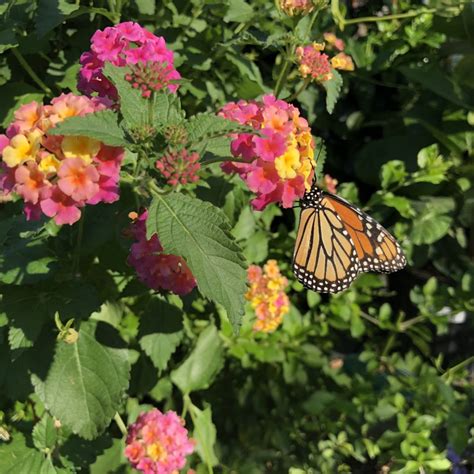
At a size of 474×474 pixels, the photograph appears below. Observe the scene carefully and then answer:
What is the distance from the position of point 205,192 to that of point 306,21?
507 mm

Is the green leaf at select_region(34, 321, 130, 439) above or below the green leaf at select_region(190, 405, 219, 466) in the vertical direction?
above

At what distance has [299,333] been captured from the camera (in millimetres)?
2029

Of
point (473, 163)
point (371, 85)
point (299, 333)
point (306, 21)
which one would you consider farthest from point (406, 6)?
point (299, 333)

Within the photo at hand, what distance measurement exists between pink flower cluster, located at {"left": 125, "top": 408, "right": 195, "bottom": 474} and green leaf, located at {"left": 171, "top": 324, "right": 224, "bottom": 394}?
0.77 ft

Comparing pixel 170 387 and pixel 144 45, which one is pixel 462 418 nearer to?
pixel 170 387

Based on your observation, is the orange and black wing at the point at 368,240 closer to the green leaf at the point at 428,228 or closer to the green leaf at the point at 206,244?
the green leaf at the point at 428,228

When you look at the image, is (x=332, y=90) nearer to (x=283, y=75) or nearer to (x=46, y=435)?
(x=283, y=75)

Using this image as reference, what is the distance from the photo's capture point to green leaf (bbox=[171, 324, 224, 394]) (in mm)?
1695

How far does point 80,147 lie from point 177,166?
14 centimetres

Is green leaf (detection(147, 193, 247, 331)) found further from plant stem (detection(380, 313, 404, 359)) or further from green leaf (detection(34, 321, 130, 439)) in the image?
plant stem (detection(380, 313, 404, 359))

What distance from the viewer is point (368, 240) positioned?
174 centimetres

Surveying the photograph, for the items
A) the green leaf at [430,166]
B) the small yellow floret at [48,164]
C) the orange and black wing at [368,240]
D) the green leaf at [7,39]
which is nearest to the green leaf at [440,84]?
the green leaf at [430,166]

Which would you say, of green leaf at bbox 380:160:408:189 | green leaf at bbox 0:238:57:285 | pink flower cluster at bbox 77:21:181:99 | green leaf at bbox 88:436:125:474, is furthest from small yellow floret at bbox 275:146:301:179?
green leaf at bbox 380:160:408:189

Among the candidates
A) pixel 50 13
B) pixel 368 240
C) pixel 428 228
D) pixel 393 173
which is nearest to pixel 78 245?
pixel 50 13
